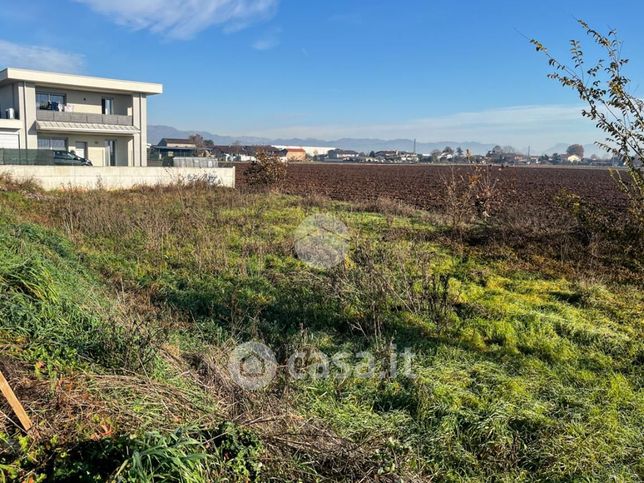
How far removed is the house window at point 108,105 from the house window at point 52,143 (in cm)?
396

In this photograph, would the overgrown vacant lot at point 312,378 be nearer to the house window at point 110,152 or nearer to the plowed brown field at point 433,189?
the plowed brown field at point 433,189

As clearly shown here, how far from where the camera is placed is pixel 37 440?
3.07 meters

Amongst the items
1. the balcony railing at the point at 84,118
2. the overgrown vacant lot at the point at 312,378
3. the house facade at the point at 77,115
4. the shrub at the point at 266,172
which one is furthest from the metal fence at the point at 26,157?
the overgrown vacant lot at the point at 312,378

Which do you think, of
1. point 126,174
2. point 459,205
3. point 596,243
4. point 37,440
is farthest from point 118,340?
point 126,174

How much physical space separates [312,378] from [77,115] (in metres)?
35.0

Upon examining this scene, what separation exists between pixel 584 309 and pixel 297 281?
4.87m

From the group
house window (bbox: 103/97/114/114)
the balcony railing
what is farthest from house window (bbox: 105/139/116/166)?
house window (bbox: 103/97/114/114)

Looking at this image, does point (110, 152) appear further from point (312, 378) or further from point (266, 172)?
point (312, 378)

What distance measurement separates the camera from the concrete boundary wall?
891 inches

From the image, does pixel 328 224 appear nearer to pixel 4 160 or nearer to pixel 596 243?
pixel 596 243

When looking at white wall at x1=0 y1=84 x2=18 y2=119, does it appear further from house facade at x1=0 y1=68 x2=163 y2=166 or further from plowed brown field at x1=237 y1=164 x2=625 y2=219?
plowed brown field at x1=237 y1=164 x2=625 y2=219

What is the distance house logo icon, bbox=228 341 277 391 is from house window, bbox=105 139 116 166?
Answer: 118 ft

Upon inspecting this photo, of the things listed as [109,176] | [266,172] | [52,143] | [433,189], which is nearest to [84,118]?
[52,143]

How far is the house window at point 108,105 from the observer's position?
38.2 metres
